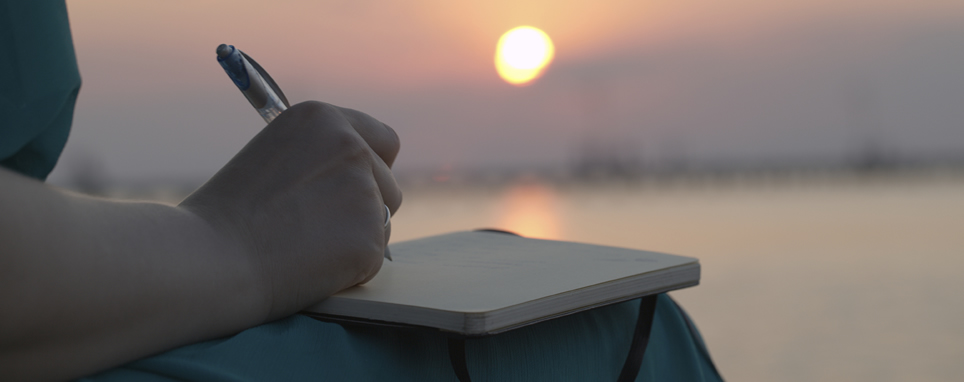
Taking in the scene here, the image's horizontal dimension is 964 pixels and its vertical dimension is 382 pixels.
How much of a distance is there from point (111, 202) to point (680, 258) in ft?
1.61

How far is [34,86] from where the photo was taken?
0.40m

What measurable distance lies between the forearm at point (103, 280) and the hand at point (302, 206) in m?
0.02

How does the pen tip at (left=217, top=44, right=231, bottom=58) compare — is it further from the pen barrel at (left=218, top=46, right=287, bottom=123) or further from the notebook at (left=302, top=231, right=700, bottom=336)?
the notebook at (left=302, top=231, right=700, bottom=336)

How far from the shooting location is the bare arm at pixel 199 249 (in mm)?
308

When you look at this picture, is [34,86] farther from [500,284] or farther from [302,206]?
[500,284]

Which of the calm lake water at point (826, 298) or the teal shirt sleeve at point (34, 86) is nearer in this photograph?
the teal shirt sleeve at point (34, 86)

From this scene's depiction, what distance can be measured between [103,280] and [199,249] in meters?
0.07

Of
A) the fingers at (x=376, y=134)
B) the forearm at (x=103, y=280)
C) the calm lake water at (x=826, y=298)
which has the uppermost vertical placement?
the fingers at (x=376, y=134)

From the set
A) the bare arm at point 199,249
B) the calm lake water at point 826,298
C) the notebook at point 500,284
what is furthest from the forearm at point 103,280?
the calm lake water at point 826,298

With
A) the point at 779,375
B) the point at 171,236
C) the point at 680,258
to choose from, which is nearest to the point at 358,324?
the point at 171,236

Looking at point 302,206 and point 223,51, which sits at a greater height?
point 223,51

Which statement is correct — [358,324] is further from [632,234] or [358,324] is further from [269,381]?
[632,234]

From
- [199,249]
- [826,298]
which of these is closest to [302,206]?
[199,249]

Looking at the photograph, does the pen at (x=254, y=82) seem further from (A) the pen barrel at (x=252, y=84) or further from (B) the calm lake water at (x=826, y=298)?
(B) the calm lake water at (x=826, y=298)
